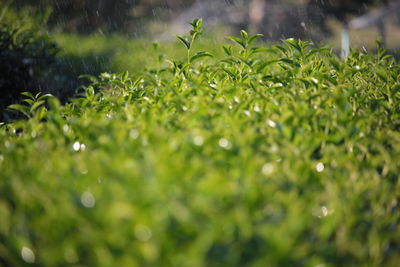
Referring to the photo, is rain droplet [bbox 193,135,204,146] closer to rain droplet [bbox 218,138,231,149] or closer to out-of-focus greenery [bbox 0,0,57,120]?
rain droplet [bbox 218,138,231,149]

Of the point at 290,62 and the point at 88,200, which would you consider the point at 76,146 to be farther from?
the point at 290,62

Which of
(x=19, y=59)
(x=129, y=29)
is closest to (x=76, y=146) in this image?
(x=19, y=59)

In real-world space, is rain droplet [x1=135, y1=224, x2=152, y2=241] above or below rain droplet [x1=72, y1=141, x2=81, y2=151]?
above

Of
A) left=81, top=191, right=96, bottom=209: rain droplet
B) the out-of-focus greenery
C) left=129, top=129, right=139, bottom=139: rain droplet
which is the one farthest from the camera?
the out-of-focus greenery

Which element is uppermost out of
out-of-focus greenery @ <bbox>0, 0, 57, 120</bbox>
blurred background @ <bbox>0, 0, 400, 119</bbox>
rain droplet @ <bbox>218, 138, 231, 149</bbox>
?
rain droplet @ <bbox>218, 138, 231, 149</bbox>

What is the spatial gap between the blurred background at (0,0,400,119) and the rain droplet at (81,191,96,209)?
178cm

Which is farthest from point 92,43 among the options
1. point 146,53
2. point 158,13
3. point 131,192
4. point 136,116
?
point 158,13

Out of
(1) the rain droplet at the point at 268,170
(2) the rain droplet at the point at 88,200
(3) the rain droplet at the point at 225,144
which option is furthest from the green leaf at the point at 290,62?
(2) the rain droplet at the point at 88,200

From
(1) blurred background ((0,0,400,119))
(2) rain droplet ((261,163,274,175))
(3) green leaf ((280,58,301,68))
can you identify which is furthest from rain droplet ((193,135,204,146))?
(1) blurred background ((0,0,400,119))

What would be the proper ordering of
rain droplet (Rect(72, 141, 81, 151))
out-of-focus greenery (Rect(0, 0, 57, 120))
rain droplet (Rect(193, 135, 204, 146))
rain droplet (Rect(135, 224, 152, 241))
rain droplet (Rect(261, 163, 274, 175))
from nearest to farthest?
rain droplet (Rect(135, 224, 152, 241)), rain droplet (Rect(261, 163, 274, 175)), rain droplet (Rect(193, 135, 204, 146)), rain droplet (Rect(72, 141, 81, 151)), out-of-focus greenery (Rect(0, 0, 57, 120))

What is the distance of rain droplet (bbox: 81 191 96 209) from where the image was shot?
4.28ft

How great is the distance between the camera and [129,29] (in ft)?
82.8

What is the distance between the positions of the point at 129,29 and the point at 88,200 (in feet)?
81.9

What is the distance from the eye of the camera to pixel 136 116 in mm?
2264
